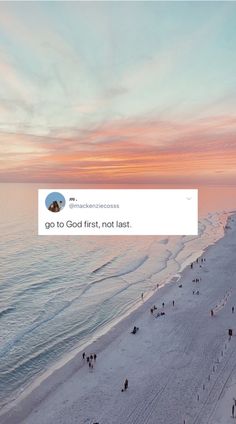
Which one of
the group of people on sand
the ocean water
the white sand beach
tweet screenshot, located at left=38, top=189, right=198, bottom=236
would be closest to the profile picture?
the ocean water

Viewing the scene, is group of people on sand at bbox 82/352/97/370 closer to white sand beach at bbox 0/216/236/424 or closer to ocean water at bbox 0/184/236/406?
white sand beach at bbox 0/216/236/424

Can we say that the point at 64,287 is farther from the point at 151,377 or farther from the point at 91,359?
the point at 151,377

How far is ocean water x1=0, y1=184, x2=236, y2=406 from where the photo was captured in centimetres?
3194

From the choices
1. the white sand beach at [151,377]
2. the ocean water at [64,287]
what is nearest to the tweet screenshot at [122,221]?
the ocean water at [64,287]

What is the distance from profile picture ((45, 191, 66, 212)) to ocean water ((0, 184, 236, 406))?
9.68 m

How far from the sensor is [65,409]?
23.3 meters

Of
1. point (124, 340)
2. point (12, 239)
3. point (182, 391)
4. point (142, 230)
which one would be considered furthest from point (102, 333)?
point (142, 230)

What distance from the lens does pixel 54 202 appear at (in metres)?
62.8

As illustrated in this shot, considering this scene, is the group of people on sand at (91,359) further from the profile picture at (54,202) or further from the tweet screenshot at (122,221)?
the tweet screenshot at (122,221)

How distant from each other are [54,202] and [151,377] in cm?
4115

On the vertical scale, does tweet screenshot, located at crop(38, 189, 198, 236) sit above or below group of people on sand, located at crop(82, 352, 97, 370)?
above

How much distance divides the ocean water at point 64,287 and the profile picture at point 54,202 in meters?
9.68

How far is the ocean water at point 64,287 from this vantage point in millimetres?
31938

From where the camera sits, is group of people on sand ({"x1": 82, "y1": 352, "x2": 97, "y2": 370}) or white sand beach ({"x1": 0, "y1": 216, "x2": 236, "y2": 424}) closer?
white sand beach ({"x1": 0, "y1": 216, "x2": 236, "y2": 424})
